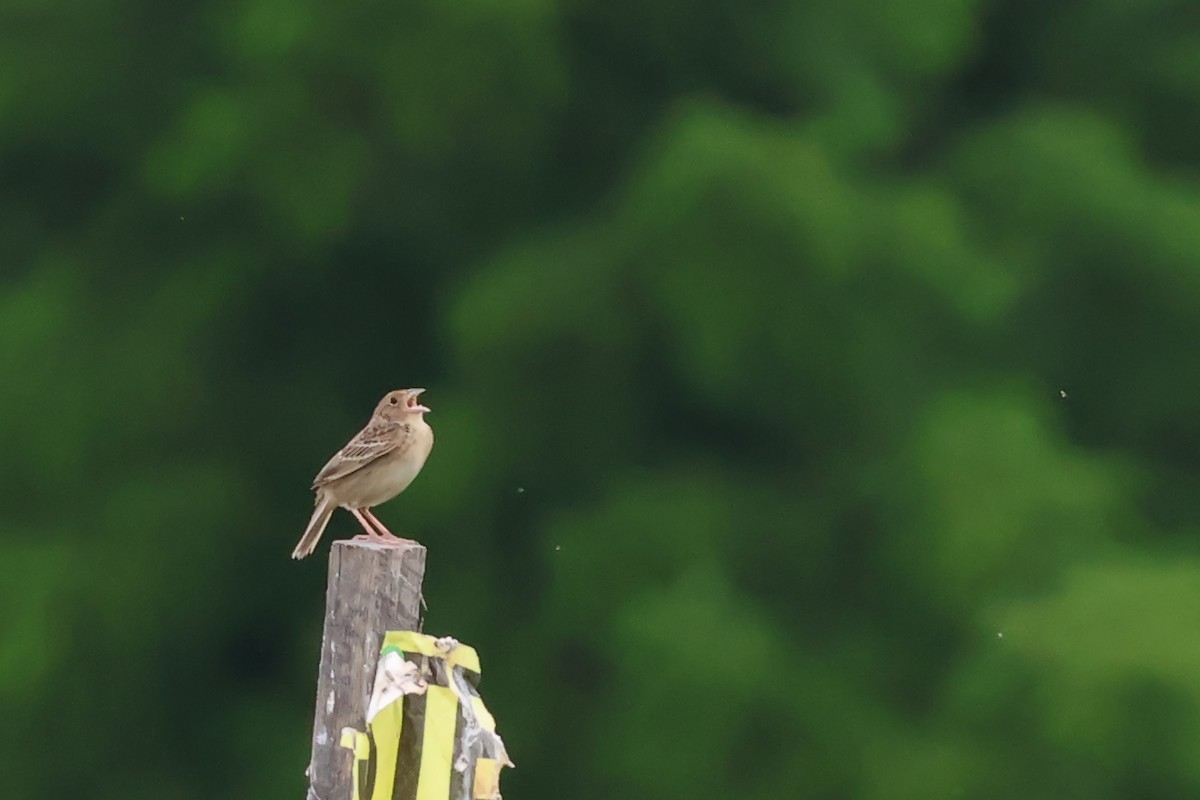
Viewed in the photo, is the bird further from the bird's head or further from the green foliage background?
the green foliage background

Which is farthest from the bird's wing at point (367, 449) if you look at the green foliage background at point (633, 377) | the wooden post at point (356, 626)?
the green foliage background at point (633, 377)

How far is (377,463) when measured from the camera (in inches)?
152

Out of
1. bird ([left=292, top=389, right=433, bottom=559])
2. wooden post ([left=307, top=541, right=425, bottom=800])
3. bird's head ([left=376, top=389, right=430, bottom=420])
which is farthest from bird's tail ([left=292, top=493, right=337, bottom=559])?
wooden post ([left=307, top=541, right=425, bottom=800])

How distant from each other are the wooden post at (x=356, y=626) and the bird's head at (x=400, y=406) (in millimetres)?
1164

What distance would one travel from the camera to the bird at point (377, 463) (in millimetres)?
3867

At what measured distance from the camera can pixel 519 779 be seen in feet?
22.1

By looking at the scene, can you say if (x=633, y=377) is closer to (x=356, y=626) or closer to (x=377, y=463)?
(x=377, y=463)

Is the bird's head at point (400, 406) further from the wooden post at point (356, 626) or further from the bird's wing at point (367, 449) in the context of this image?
the wooden post at point (356, 626)

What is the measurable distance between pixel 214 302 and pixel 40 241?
0.77 meters

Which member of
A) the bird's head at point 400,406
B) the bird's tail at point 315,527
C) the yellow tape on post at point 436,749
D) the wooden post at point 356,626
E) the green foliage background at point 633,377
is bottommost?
the yellow tape on post at point 436,749

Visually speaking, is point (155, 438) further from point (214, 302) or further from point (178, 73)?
point (178, 73)

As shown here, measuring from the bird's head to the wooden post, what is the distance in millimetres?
1164

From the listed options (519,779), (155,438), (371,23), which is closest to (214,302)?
(155,438)

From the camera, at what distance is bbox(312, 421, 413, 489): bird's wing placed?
152 inches
